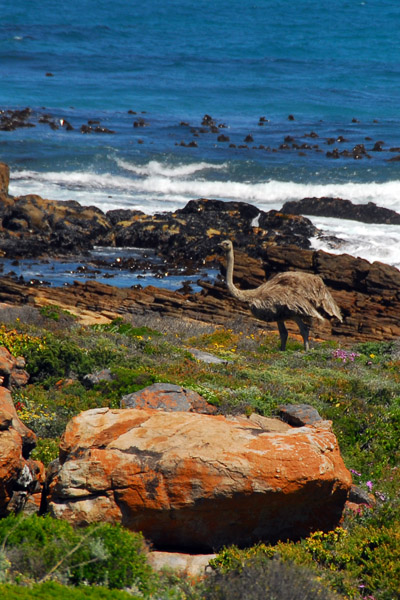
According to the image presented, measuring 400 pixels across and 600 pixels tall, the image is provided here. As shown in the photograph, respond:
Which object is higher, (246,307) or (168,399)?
(168,399)

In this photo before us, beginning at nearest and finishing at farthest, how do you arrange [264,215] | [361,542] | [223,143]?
[361,542] < [264,215] < [223,143]

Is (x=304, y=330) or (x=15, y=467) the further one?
(x=304, y=330)

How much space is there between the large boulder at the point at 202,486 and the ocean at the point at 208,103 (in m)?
23.5

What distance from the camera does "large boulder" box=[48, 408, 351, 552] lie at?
7570 mm

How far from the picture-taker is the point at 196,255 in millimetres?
29516

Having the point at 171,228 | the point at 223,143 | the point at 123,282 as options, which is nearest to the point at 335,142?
the point at 223,143

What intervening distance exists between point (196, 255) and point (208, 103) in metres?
39.3

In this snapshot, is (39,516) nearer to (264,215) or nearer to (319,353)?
(319,353)

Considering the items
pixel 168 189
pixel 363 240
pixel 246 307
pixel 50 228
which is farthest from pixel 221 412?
pixel 168 189

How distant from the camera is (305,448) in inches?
315

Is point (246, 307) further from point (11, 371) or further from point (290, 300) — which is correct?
point (11, 371)

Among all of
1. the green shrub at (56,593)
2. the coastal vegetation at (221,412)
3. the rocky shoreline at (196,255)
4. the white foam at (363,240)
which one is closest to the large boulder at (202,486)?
the coastal vegetation at (221,412)

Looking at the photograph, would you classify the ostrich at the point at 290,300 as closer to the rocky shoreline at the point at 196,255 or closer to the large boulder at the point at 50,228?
the rocky shoreline at the point at 196,255

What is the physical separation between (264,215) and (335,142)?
72.1ft
